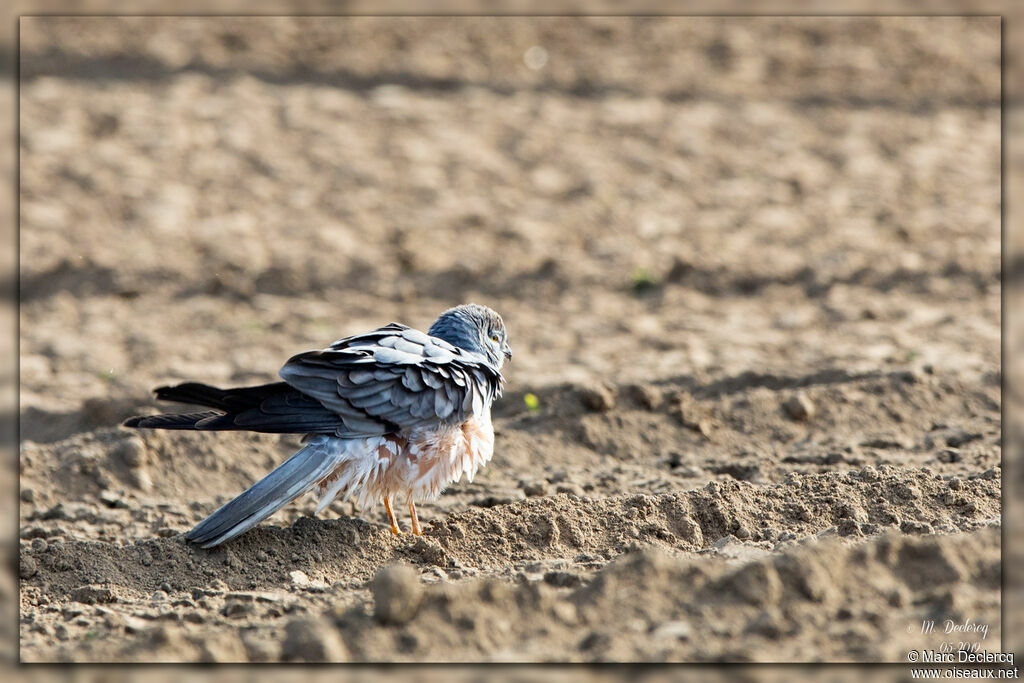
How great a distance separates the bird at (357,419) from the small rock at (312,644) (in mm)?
1126

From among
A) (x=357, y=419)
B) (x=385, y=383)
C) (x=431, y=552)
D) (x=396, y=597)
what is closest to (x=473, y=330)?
(x=385, y=383)

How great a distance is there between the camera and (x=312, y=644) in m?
3.69

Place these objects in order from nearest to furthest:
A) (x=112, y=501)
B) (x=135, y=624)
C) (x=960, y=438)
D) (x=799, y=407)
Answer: (x=135, y=624) → (x=112, y=501) → (x=960, y=438) → (x=799, y=407)

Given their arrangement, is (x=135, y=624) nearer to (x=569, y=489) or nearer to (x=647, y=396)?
(x=569, y=489)

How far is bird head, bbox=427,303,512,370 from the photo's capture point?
560cm

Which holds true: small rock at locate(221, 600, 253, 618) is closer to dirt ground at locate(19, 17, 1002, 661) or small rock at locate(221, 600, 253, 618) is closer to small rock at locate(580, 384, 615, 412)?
dirt ground at locate(19, 17, 1002, 661)

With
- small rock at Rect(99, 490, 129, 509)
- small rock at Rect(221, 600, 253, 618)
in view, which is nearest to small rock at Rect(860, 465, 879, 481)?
small rock at Rect(221, 600, 253, 618)

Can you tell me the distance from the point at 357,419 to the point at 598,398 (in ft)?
6.69

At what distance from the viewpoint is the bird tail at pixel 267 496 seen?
4.81m

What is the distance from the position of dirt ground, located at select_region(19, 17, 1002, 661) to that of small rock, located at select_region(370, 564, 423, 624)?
2cm

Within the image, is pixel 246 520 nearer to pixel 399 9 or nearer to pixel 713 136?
pixel 713 136

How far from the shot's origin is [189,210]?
978cm

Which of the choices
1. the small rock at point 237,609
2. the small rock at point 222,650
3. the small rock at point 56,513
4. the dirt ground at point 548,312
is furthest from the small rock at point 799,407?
the small rock at point 56,513

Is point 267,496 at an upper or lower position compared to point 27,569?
upper
